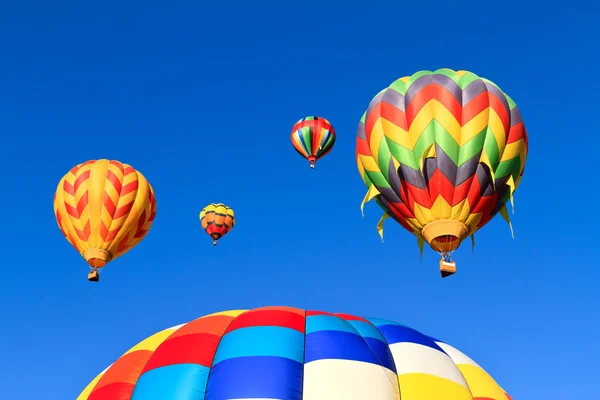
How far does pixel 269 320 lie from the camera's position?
10180mm

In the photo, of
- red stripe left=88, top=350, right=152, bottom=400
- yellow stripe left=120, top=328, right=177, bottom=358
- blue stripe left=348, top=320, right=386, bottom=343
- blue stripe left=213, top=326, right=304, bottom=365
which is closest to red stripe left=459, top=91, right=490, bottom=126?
blue stripe left=348, top=320, right=386, bottom=343

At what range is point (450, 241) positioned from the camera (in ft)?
45.9

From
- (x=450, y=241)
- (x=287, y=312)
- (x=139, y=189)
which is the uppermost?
(x=139, y=189)

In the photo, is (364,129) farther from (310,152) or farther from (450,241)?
(310,152)

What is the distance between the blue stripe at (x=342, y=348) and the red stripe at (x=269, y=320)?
0.97ft

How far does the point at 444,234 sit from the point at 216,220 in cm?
1673

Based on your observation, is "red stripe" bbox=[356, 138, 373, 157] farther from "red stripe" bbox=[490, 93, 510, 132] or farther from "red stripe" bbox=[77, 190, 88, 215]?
"red stripe" bbox=[77, 190, 88, 215]

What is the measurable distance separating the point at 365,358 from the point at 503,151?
5891 mm

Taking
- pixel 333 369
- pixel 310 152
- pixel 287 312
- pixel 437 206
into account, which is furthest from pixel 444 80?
pixel 310 152

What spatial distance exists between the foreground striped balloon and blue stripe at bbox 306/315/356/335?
0.02 metres

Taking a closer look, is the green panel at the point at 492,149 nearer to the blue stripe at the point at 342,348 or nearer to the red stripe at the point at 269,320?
the blue stripe at the point at 342,348

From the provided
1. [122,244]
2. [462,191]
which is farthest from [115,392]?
[122,244]

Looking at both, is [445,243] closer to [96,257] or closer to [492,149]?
[492,149]

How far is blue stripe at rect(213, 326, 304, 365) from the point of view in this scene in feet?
31.4
